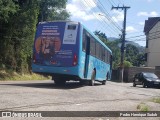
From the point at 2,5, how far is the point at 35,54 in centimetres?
871

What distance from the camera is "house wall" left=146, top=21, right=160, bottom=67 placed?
6725cm

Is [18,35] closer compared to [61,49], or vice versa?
[61,49]

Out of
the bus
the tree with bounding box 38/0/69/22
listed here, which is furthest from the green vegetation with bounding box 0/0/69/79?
the bus

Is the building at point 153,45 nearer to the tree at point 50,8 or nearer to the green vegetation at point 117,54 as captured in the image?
the green vegetation at point 117,54

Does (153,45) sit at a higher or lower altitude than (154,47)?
higher

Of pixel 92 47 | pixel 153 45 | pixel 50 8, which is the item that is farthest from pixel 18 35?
pixel 153 45

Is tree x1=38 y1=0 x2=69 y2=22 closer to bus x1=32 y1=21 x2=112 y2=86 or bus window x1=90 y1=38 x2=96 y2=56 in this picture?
bus window x1=90 y1=38 x2=96 y2=56

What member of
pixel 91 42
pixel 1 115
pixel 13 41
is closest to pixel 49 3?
pixel 13 41

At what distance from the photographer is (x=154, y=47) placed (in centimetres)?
6838

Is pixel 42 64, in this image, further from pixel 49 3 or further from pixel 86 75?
pixel 49 3

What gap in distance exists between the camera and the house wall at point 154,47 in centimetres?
6725

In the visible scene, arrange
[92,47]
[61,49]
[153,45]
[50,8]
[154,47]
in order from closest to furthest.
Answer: [61,49]
[92,47]
[50,8]
[154,47]
[153,45]

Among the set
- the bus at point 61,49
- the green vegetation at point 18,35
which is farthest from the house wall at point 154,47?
the bus at point 61,49

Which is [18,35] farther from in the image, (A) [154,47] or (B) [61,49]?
(A) [154,47]
